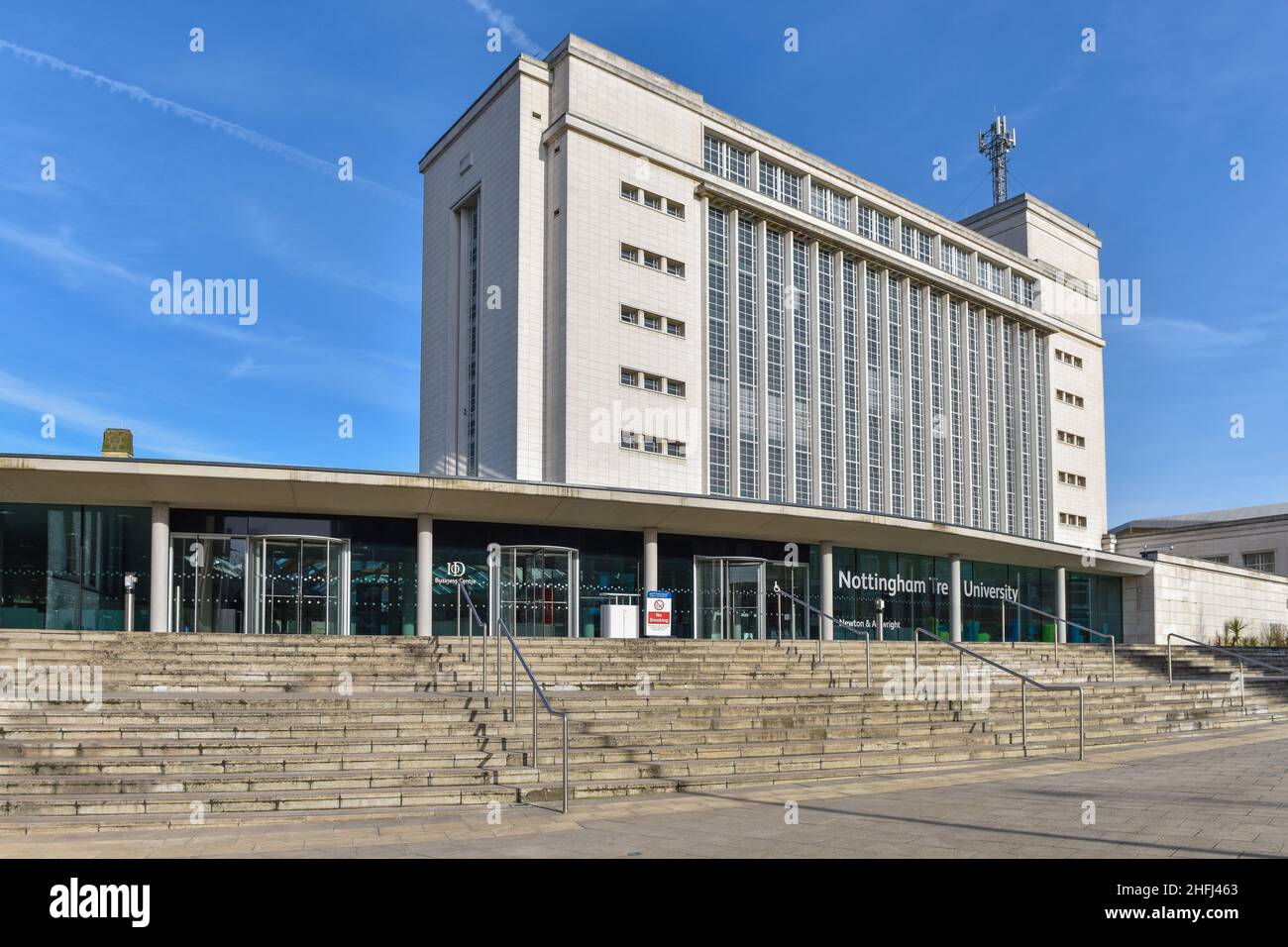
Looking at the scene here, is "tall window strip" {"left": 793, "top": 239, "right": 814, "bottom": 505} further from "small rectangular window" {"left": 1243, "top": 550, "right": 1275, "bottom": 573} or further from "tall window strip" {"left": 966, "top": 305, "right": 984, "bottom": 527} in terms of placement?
"small rectangular window" {"left": 1243, "top": 550, "right": 1275, "bottom": 573}

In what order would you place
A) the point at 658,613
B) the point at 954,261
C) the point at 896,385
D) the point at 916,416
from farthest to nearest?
the point at 954,261, the point at 916,416, the point at 896,385, the point at 658,613

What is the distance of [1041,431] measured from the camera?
5081 centimetres

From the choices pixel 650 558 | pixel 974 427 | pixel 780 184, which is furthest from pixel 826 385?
pixel 650 558

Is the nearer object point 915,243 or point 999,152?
point 915,243

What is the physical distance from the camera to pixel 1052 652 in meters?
28.7

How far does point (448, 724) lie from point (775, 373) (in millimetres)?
26505

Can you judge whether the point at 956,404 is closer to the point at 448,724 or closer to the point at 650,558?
the point at 650,558

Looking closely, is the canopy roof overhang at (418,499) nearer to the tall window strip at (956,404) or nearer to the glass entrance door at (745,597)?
the glass entrance door at (745,597)

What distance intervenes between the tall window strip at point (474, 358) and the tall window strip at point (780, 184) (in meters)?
10.8

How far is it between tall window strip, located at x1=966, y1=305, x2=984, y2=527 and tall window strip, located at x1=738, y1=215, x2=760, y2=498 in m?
13.4

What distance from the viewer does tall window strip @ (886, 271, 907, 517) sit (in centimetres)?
4253

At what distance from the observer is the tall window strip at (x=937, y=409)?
4444 centimetres

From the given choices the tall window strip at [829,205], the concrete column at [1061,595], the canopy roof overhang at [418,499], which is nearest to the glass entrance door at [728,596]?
the canopy roof overhang at [418,499]

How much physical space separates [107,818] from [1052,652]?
24.7 meters
